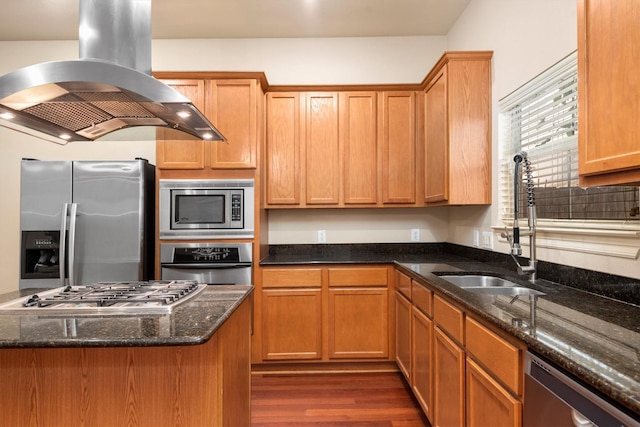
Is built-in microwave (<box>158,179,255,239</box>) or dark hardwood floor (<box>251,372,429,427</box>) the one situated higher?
built-in microwave (<box>158,179,255,239</box>)

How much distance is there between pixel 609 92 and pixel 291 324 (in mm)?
2540

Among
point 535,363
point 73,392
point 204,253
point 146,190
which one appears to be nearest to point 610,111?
point 535,363

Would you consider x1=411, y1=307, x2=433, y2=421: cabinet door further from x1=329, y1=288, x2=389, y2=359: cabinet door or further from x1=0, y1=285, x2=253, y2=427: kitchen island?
x1=0, y1=285, x2=253, y2=427: kitchen island

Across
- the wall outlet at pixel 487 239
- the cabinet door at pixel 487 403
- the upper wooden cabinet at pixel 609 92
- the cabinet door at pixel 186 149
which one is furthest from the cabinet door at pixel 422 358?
the cabinet door at pixel 186 149

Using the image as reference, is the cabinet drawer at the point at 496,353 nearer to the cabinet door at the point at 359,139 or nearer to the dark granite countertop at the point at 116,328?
the dark granite countertop at the point at 116,328

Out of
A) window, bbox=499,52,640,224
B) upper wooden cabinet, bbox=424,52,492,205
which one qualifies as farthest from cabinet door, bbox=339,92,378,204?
window, bbox=499,52,640,224

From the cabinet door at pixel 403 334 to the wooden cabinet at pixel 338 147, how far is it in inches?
40.6

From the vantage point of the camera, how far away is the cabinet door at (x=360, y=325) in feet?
9.71

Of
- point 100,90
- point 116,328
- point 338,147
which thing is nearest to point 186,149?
point 338,147

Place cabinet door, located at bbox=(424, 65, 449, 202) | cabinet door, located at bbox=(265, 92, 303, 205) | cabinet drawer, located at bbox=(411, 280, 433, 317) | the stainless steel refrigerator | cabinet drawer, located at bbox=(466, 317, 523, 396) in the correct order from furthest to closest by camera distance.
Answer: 1. cabinet door, located at bbox=(265, 92, 303, 205)
2. the stainless steel refrigerator
3. cabinet door, located at bbox=(424, 65, 449, 202)
4. cabinet drawer, located at bbox=(411, 280, 433, 317)
5. cabinet drawer, located at bbox=(466, 317, 523, 396)

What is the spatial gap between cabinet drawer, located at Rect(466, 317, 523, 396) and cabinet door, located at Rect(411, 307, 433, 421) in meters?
0.58

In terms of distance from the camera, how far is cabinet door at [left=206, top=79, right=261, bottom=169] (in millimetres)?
3004

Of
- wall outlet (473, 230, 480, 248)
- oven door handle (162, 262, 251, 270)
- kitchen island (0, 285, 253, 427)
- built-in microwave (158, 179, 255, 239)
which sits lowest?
kitchen island (0, 285, 253, 427)

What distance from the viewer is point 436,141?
287cm
